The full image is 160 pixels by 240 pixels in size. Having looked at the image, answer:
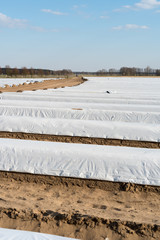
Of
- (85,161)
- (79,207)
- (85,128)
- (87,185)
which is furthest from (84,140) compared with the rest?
(79,207)

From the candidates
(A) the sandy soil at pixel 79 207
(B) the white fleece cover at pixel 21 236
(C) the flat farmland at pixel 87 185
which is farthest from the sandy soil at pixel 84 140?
(B) the white fleece cover at pixel 21 236

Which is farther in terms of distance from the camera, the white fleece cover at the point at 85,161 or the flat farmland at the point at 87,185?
the white fleece cover at the point at 85,161

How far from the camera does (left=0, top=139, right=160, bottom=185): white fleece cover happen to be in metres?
4.80

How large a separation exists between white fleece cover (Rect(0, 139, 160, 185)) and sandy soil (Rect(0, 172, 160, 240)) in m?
0.14

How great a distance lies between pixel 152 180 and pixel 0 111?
611cm

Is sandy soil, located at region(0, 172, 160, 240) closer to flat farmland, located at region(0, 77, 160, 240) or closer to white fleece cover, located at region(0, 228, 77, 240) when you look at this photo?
flat farmland, located at region(0, 77, 160, 240)

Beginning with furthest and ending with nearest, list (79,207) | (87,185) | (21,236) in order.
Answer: (87,185) → (79,207) → (21,236)

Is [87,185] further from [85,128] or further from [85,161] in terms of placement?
[85,128]

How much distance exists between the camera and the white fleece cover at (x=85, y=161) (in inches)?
189

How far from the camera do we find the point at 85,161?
4980mm

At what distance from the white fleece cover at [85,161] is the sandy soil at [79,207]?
0.46 ft

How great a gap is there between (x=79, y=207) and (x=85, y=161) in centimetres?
102

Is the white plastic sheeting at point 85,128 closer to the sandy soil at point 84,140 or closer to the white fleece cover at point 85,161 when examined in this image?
the sandy soil at point 84,140

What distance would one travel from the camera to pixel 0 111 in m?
9.20
